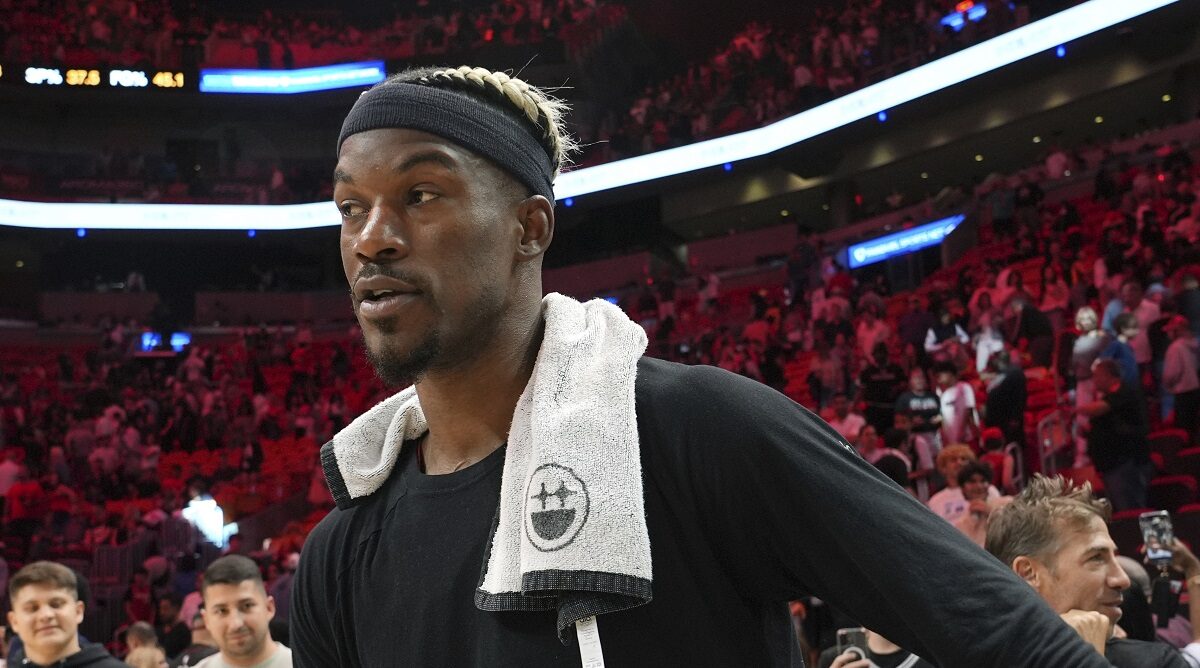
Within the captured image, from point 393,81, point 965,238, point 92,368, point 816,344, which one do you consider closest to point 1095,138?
point 965,238

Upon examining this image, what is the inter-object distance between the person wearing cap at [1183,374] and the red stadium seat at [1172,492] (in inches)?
28.9

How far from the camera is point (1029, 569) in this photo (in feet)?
10.4

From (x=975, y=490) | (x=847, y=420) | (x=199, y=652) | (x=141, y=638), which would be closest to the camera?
(x=975, y=490)

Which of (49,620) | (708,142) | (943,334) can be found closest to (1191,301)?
(943,334)

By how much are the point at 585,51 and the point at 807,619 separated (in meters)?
21.7

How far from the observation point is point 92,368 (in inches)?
890

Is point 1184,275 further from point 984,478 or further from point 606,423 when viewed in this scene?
point 606,423

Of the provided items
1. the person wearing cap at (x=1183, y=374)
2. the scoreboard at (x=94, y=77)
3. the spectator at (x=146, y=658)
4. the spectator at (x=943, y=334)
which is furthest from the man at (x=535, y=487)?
the scoreboard at (x=94, y=77)

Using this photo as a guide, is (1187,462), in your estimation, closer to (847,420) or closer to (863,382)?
→ (847,420)

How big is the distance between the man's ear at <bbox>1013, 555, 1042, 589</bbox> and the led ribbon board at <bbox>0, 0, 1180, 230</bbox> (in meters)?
17.0

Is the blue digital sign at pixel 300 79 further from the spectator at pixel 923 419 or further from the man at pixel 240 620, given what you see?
the man at pixel 240 620

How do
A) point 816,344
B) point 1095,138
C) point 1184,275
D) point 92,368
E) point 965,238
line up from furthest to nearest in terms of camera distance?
point 92,368, point 1095,138, point 965,238, point 816,344, point 1184,275

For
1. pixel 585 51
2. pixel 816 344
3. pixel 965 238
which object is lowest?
pixel 816 344

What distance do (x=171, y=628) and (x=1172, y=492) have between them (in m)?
7.18
